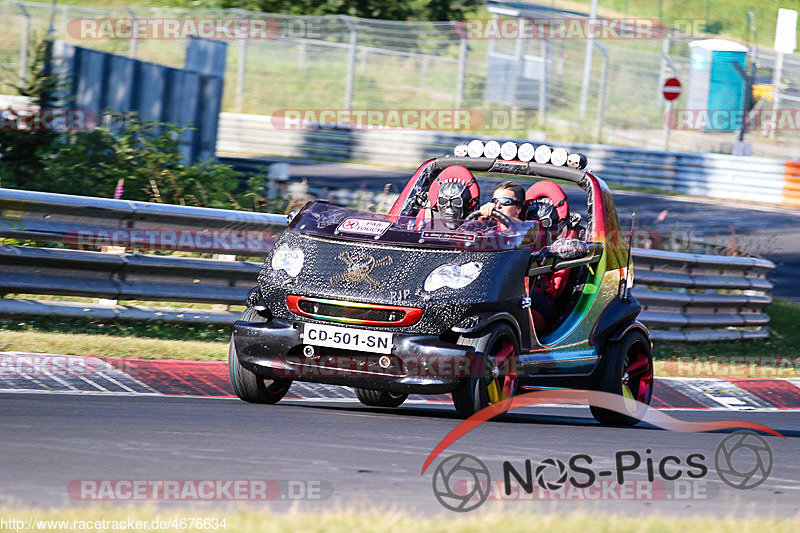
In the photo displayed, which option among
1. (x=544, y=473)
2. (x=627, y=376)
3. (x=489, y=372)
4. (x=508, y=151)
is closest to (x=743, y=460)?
(x=489, y=372)

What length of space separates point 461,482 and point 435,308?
1.53 meters

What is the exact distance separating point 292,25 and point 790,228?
1228cm

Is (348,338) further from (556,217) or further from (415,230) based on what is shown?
(556,217)

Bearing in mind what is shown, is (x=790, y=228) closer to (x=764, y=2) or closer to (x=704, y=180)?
(x=704, y=180)

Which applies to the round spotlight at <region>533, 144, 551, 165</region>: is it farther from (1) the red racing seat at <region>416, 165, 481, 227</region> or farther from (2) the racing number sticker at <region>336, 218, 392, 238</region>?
(2) the racing number sticker at <region>336, 218, 392, 238</region>

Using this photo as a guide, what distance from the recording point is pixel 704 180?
2622cm

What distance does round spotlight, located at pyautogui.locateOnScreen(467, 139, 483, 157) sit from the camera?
7.48 m

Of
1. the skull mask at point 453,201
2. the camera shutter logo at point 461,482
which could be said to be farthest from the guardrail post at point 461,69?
the camera shutter logo at point 461,482

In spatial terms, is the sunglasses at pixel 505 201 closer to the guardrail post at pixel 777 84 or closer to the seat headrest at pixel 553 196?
the seat headrest at pixel 553 196

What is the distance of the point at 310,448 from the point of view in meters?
4.93

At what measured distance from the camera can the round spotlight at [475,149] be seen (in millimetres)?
7477

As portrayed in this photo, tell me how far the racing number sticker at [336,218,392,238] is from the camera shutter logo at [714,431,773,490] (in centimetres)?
209

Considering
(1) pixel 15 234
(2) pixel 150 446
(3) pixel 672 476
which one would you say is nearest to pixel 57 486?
(2) pixel 150 446

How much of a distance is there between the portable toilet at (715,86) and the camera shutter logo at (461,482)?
27385 millimetres
